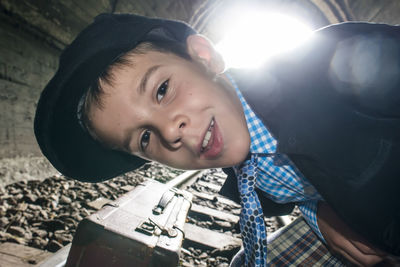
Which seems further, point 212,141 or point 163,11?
point 163,11

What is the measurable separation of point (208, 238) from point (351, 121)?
2.10 metres

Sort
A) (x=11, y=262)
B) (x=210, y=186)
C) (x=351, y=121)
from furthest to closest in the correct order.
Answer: (x=210, y=186)
(x=11, y=262)
(x=351, y=121)

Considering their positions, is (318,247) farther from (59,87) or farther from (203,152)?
(59,87)

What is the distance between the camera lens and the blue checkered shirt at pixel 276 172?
1.37 metres

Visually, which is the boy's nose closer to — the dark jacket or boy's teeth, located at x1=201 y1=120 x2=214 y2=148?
boy's teeth, located at x1=201 y1=120 x2=214 y2=148

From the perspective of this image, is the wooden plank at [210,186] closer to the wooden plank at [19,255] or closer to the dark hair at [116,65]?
the wooden plank at [19,255]

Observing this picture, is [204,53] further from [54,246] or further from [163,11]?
[163,11]

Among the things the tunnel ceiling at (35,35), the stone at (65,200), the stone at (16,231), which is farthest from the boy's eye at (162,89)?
the tunnel ceiling at (35,35)

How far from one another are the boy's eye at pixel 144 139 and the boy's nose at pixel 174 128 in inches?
8.4

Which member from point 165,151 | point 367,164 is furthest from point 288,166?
point 165,151

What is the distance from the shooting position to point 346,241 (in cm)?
115

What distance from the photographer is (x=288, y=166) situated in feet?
4.52

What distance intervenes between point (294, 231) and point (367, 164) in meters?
1.27

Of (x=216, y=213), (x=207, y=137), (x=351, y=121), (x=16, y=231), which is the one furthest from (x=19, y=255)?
(x=351, y=121)
